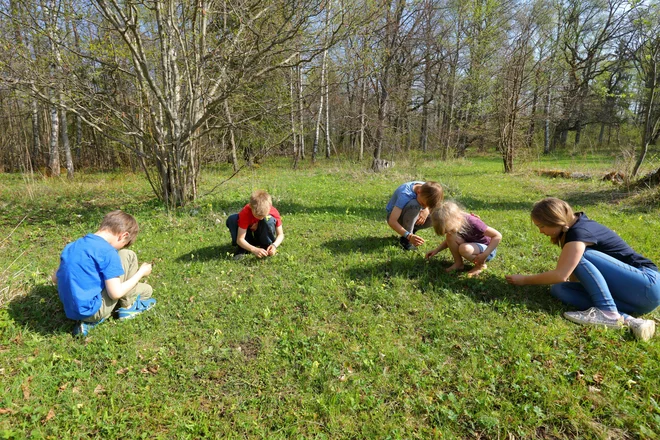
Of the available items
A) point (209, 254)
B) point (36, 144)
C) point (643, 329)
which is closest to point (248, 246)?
point (209, 254)

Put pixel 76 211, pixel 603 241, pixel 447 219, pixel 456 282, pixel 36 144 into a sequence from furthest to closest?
pixel 36 144 < pixel 76 211 < pixel 456 282 < pixel 447 219 < pixel 603 241

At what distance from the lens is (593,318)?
2977 mm

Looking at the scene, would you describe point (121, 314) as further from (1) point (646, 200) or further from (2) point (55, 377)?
(1) point (646, 200)

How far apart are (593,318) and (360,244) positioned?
9.71 ft

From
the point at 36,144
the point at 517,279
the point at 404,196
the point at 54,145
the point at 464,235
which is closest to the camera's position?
the point at 517,279

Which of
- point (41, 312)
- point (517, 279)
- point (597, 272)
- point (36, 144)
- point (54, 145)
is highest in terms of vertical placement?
point (36, 144)

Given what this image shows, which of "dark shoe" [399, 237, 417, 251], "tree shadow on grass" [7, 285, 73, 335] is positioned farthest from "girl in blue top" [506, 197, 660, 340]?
"tree shadow on grass" [7, 285, 73, 335]

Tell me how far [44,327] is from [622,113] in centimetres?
3949

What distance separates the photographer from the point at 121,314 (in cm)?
325

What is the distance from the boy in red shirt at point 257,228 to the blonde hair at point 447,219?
204 cm

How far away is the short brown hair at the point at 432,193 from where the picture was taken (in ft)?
13.9

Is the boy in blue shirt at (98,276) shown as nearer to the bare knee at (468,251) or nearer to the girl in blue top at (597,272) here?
the bare knee at (468,251)

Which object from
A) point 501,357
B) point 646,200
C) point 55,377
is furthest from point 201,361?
point 646,200

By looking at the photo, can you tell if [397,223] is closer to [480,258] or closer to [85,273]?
[480,258]
